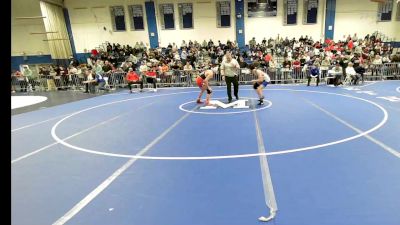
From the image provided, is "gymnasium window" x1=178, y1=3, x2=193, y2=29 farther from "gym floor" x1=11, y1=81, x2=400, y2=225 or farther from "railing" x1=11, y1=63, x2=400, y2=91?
"gym floor" x1=11, y1=81, x2=400, y2=225

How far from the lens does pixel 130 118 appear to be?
852 centimetres

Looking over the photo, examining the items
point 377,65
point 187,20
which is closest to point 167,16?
point 187,20

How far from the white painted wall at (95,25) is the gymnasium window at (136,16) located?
12.3 inches

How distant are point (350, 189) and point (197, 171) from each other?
2142 mm

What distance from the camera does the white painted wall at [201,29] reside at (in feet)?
77.6

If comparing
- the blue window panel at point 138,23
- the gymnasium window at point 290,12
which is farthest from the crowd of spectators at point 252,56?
the gymnasium window at point 290,12

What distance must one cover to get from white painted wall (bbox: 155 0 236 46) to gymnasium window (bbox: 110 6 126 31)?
3140mm

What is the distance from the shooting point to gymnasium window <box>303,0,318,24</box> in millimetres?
22703

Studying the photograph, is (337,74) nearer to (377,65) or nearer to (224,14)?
(377,65)

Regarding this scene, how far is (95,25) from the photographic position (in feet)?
81.4

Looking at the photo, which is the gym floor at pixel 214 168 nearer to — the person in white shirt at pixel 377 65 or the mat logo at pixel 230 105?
the mat logo at pixel 230 105

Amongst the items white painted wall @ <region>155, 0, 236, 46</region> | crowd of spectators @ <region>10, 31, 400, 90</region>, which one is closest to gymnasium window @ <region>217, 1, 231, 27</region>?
white painted wall @ <region>155, 0, 236, 46</region>
